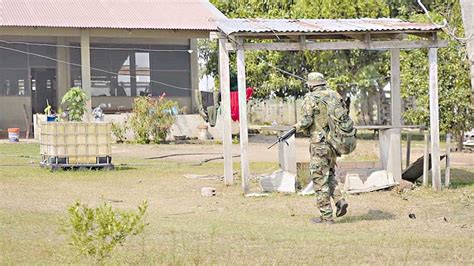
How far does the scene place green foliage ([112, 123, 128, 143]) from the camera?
79.6 feet

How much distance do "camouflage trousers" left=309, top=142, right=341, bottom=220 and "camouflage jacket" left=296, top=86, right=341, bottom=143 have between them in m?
0.14

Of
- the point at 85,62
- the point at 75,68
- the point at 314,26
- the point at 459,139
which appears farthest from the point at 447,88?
the point at 75,68

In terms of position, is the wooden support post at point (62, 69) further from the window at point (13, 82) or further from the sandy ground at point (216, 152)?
the sandy ground at point (216, 152)

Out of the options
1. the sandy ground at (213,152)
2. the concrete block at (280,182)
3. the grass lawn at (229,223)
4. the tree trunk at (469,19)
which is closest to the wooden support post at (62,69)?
the sandy ground at (213,152)

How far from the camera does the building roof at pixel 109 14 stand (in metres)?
24.3

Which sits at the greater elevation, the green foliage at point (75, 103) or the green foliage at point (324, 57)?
the green foliage at point (324, 57)

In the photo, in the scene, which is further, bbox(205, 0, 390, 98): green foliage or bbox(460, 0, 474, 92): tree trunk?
bbox(205, 0, 390, 98): green foliage

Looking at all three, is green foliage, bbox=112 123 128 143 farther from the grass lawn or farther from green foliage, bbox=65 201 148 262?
green foliage, bbox=65 201 148 262

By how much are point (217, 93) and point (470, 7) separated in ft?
61.8

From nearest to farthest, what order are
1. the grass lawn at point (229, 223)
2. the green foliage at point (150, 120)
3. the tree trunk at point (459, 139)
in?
the grass lawn at point (229, 223), the tree trunk at point (459, 139), the green foliage at point (150, 120)

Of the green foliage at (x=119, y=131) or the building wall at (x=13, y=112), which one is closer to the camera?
the green foliage at (x=119, y=131)

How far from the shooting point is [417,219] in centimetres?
1023

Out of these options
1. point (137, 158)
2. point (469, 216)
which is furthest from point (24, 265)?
point (137, 158)

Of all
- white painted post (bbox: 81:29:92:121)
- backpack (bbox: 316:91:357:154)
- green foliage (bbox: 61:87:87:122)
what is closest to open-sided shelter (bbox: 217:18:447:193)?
backpack (bbox: 316:91:357:154)
